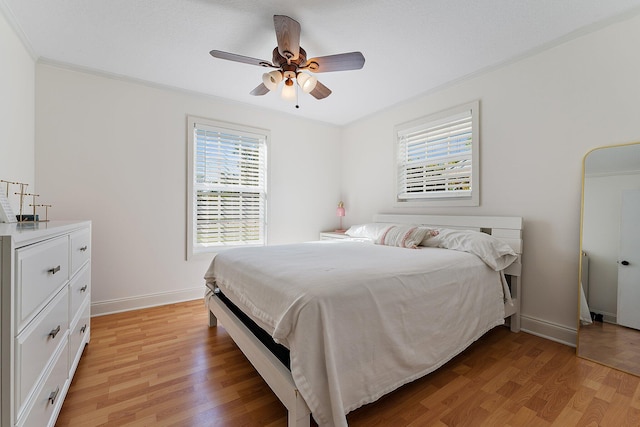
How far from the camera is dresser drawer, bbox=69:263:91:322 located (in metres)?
1.55

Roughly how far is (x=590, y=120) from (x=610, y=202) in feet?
2.14

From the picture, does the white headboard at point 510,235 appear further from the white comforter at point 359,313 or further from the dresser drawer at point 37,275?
the dresser drawer at point 37,275

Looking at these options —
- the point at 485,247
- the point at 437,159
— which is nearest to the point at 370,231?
the point at 437,159

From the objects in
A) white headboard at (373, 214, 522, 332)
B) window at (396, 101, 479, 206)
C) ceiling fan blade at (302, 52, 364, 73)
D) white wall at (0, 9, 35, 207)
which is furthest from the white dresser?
window at (396, 101, 479, 206)

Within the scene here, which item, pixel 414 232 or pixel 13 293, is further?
pixel 414 232

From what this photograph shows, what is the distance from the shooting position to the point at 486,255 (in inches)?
83.8

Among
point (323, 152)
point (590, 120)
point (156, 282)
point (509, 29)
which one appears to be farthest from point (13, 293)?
point (323, 152)

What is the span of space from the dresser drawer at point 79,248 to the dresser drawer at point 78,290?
0.18 ft

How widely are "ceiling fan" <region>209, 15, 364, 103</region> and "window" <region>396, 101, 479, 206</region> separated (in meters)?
1.52

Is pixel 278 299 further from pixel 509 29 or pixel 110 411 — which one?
pixel 509 29

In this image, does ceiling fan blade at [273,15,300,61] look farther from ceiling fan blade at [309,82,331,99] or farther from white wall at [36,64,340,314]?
white wall at [36,64,340,314]

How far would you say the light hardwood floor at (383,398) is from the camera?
1.38 meters

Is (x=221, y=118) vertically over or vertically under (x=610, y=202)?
over

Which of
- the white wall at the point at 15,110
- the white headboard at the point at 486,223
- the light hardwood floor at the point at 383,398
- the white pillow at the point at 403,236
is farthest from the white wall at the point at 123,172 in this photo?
the white headboard at the point at 486,223
